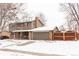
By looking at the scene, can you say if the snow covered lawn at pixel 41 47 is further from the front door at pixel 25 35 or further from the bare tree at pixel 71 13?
the bare tree at pixel 71 13

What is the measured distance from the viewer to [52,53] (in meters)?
3.70

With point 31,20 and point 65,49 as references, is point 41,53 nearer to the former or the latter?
point 65,49

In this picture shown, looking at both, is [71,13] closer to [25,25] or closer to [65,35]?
[65,35]

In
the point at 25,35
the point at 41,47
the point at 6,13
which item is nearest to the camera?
the point at 41,47

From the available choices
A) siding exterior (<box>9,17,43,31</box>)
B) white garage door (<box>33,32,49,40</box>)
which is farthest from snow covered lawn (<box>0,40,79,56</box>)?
siding exterior (<box>9,17,43,31</box>)

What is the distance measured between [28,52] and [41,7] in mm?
975

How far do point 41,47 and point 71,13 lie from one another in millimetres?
970

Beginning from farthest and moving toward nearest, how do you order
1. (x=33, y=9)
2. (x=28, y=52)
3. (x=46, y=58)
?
(x=33, y=9), (x=28, y=52), (x=46, y=58)

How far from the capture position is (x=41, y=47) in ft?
12.6

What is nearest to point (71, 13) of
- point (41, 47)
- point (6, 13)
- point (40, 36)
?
point (40, 36)

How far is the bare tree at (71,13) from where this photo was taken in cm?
386

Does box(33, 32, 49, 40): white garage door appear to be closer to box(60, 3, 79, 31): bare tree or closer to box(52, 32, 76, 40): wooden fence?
box(52, 32, 76, 40): wooden fence

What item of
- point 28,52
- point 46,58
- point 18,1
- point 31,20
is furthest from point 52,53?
point 18,1

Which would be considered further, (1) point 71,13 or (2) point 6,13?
(2) point 6,13
